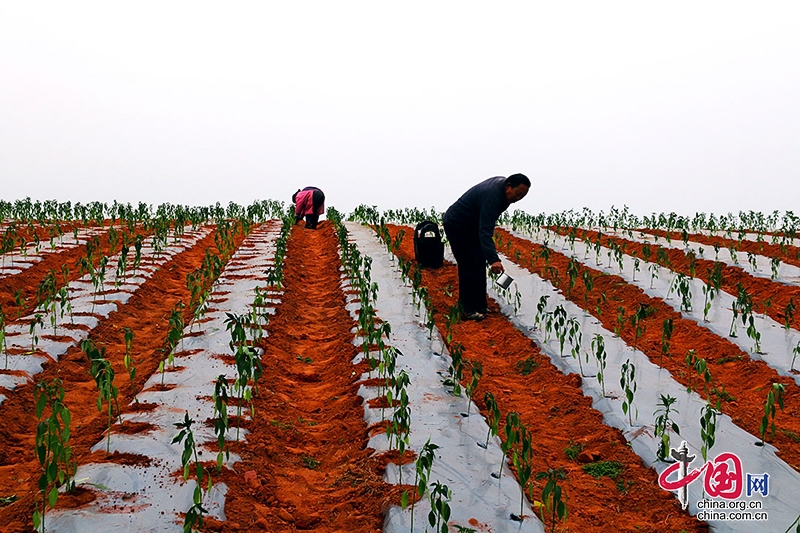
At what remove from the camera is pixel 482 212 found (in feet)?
22.5

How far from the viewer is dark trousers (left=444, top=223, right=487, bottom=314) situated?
7320mm

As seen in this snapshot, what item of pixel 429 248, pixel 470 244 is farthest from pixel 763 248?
pixel 470 244

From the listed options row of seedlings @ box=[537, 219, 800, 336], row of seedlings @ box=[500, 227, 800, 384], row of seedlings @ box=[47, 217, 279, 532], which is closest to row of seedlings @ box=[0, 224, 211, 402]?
row of seedlings @ box=[47, 217, 279, 532]

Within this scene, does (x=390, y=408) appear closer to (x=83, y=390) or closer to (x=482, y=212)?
(x=83, y=390)

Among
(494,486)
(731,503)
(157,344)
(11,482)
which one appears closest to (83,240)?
(157,344)

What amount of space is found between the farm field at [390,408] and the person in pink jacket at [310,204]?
5936 mm

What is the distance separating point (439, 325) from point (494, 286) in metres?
1.60

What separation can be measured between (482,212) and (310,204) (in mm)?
8660

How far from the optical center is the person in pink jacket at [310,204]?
14859 millimetres

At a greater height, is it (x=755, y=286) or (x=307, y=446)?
(x=755, y=286)

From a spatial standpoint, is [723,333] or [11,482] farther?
[723,333]

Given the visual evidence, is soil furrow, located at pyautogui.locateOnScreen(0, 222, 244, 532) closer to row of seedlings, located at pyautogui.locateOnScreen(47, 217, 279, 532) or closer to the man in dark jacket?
row of seedlings, located at pyautogui.locateOnScreen(47, 217, 279, 532)

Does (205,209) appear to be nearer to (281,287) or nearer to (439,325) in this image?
(281,287)

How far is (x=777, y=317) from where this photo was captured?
278 inches
